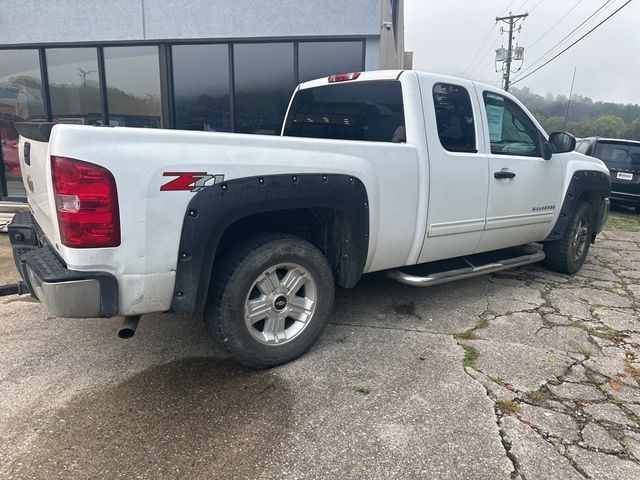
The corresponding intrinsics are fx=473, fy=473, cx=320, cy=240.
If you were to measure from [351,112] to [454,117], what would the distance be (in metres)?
0.90

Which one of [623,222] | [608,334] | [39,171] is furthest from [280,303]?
[623,222]

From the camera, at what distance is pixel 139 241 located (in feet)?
8.13

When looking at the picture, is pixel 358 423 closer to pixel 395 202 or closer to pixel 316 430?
pixel 316 430

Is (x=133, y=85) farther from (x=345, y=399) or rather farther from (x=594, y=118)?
(x=594, y=118)

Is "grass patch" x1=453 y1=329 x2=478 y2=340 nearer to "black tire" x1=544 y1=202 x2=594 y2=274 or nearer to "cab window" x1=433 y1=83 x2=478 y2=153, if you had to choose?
"cab window" x1=433 y1=83 x2=478 y2=153

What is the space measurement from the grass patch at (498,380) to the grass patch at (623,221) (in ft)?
24.0

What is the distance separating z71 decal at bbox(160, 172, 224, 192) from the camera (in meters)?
2.48

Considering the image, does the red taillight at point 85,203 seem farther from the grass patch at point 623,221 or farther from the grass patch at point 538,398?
the grass patch at point 623,221

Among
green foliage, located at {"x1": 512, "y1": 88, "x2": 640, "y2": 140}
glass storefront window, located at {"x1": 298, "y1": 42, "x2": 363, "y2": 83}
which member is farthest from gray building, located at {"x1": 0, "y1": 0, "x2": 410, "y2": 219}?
green foliage, located at {"x1": 512, "y1": 88, "x2": 640, "y2": 140}

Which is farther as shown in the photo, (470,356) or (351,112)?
(351,112)

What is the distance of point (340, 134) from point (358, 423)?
8.57 feet

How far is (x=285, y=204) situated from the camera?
2.95m

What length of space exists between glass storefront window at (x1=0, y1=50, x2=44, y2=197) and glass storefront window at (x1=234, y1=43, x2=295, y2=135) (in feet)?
12.4

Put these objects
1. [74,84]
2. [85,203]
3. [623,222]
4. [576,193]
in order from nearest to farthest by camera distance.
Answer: [85,203] < [576,193] < [74,84] < [623,222]
